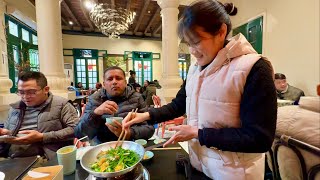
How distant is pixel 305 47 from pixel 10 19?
676cm

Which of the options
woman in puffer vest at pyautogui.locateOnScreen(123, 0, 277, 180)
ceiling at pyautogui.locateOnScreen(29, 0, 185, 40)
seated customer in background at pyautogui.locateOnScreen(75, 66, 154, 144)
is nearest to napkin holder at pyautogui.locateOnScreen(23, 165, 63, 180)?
woman in puffer vest at pyautogui.locateOnScreen(123, 0, 277, 180)

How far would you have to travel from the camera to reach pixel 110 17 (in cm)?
393

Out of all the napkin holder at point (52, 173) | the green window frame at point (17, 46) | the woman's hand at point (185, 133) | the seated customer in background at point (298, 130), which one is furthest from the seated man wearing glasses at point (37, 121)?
the green window frame at point (17, 46)

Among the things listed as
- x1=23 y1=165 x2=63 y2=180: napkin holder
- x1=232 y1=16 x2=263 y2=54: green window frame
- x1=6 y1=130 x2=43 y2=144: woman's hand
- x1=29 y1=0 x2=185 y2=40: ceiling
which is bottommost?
x1=6 y1=130 x2=43 y2=144: woman's hand

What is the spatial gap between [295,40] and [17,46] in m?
6.75

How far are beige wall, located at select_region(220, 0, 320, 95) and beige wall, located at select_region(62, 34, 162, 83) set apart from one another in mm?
9705

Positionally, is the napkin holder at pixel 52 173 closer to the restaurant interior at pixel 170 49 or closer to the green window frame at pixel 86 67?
the restaurant interior at pixel 170 49

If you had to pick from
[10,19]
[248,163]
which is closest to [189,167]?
[248,163]

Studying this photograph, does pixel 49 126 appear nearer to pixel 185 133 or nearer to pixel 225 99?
pixel 185 133

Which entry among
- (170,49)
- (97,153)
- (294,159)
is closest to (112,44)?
(170,49)

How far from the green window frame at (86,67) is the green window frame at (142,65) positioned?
202cm

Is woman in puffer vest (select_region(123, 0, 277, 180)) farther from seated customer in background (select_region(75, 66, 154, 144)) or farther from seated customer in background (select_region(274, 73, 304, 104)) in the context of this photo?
seated customer in background (select_region(75, 66, 154, 144))

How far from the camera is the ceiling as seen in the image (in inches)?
215

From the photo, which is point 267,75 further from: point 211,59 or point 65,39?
point 65,39
